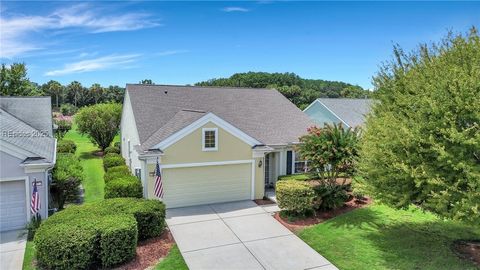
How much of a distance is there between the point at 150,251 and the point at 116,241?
63.7 inches

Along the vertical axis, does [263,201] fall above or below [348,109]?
below

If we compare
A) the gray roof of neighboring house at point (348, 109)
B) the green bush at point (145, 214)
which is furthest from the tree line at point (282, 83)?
the green bush at point (145, 214)

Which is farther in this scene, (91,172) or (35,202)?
(91,172)

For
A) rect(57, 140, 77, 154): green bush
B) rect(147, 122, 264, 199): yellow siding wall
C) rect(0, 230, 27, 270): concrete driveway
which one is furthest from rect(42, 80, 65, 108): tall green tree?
rect(0, 230, 27, 270): concrete driveway

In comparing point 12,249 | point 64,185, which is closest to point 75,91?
point 64,185

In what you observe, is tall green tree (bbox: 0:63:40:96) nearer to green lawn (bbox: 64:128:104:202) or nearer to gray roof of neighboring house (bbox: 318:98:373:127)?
green lawn (bbox: 64:128:104:202)

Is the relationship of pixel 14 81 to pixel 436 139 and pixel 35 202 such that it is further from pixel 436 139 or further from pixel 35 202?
pixel 436 139

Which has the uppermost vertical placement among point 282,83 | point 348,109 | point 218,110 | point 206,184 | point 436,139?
point 282,83

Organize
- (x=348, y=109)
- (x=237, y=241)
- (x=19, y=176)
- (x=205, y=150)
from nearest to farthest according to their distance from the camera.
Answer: (x=237, y=241) → (x=19, y=176) → (x=205, y=150) → (x=348, y=109)


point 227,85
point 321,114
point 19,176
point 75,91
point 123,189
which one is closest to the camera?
point 19,176

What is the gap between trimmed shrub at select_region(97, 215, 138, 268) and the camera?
998 centimetres

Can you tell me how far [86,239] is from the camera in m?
9.75

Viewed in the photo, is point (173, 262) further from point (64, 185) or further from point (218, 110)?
point (218, 110)

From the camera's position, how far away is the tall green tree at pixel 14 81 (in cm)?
4325
